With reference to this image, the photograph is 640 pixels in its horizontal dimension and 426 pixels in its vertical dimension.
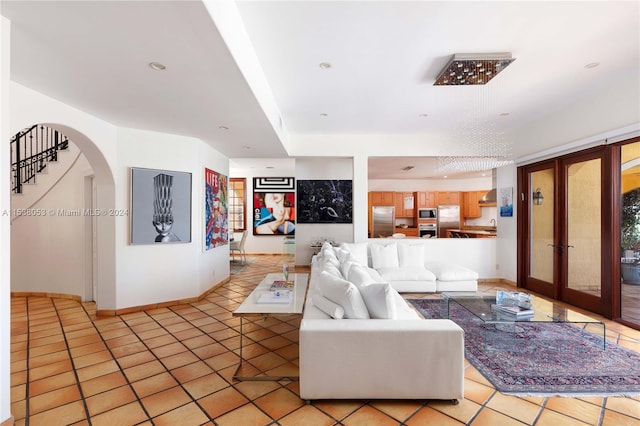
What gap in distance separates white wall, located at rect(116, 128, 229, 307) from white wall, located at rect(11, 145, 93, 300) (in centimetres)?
106

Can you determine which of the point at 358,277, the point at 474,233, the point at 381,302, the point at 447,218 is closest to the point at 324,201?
the point at 358,277

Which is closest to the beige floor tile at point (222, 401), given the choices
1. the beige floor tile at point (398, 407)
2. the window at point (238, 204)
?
the beige floor tile at point (398, 407)

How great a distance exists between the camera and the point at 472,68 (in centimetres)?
306

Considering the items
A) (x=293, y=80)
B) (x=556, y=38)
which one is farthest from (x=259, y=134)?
(x=556, y=38)

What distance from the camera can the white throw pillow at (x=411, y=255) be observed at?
520 cm

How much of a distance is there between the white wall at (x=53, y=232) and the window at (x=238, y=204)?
509 cm

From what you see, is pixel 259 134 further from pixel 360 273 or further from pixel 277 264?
pixel 277 264

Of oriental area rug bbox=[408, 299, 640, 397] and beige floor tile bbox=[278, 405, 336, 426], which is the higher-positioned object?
oriental area rug bbox=[408, 299, 640, 397]

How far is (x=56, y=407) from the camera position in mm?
2133

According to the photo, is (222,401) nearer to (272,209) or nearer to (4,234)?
(4,234)

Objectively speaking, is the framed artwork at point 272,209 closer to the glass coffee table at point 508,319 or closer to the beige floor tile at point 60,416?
the glass coffee table at point 508,319

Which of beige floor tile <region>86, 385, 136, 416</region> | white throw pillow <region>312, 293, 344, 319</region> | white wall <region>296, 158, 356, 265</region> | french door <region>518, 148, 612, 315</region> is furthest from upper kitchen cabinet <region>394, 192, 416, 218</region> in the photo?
beige floor tile <region>86, 385, 136, 416</region>

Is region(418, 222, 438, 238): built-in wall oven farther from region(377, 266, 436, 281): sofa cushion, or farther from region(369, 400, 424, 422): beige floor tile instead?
region(369, 400, 424, 422): beige floor tile

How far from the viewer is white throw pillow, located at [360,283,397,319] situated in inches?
88.2
